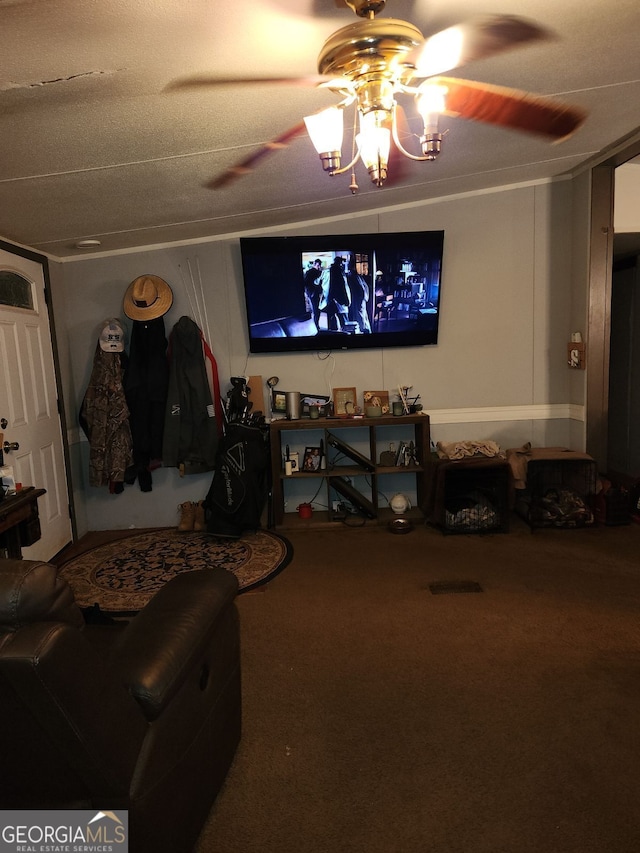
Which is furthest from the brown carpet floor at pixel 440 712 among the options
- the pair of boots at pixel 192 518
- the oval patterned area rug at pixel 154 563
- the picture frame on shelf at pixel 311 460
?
the pair of boots at pixel 192 518

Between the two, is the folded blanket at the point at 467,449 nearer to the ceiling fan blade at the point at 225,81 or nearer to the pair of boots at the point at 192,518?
the pair of boots at the point at 192,518

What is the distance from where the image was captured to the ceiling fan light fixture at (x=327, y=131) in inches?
75.4

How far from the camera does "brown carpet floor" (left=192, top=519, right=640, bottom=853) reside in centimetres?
172

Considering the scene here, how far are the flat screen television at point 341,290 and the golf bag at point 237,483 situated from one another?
2.50 feet

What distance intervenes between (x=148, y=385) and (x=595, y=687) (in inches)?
133

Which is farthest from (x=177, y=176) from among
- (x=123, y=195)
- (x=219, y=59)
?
(x=219, y=59)

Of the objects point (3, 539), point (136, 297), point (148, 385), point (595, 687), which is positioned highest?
point (136, 297)

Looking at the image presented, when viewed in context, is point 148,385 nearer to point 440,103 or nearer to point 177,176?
point 177,176

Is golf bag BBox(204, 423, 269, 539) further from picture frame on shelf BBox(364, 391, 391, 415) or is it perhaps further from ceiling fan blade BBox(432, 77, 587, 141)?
ceiling fan blade BBox(432, 77, 587, 141)

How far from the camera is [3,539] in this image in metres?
2.70

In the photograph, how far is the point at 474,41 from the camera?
207 centimetres

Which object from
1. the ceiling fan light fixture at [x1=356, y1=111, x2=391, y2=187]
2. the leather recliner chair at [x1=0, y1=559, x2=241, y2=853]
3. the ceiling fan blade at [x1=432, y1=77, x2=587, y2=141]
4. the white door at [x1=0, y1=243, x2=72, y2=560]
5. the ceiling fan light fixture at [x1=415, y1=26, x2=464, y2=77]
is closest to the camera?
the leather recliner chair at [x1=0, y1=559, x2=241, y2=853]

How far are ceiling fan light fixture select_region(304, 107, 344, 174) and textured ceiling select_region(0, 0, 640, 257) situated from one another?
0.80 feet

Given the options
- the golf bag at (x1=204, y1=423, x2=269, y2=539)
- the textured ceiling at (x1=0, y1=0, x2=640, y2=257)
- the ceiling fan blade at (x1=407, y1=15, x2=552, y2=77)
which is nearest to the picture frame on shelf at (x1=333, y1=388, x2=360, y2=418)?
the golf bag at (x1=204, y1=423, x2=269, y2=539)
